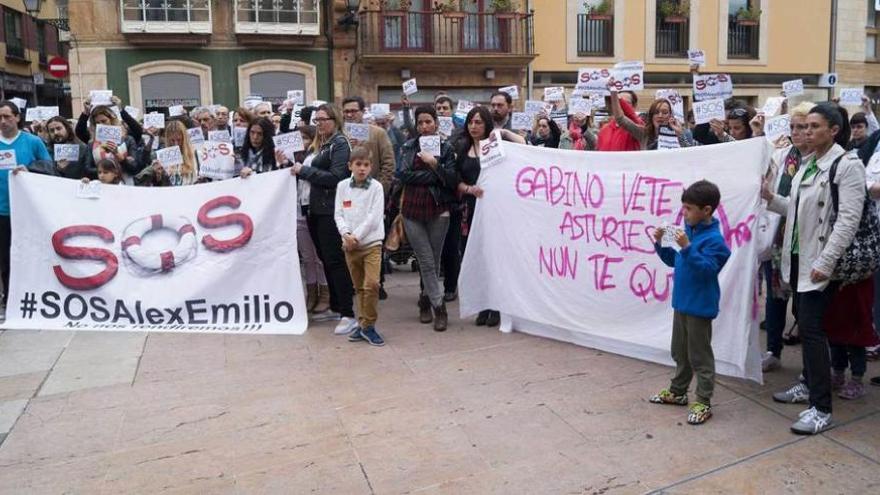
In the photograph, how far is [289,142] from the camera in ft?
20.6

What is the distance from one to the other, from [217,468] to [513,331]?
2.87m

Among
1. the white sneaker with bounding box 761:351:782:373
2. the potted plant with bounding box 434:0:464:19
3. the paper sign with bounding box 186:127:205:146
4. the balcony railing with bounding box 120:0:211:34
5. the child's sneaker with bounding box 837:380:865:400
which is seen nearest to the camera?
the child's sneaker with bounding box 837:380:865:400

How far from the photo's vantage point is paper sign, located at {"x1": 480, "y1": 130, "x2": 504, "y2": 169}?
5.98 meters

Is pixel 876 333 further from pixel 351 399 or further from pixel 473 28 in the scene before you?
pixel 473 28

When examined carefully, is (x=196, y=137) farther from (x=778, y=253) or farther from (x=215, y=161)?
(x=778, y=253)

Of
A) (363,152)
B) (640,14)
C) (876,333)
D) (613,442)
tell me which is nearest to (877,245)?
(876,333)

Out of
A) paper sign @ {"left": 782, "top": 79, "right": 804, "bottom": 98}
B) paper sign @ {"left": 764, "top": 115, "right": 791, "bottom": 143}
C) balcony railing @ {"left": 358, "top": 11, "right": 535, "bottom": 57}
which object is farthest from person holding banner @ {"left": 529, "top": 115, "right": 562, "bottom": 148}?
balcony railing @ {"left": 358, "top": 11, "right": 535, "bottom": 57}

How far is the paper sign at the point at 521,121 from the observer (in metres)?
8.67

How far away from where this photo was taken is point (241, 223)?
20.5 feet

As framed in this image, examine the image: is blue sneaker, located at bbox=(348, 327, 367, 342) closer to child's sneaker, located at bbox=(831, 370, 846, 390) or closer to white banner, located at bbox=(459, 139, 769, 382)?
white banner, located at bbox=(459, 139, 769, 382)

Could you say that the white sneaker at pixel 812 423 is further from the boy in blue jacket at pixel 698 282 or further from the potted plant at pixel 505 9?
the potted plant at pixel 505 9

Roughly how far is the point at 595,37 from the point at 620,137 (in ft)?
56.0

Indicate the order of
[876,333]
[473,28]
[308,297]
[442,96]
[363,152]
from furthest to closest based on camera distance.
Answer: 1. [473,28]
2. [442,96]
3. [308,297]
4. [363,152]
5. [876,333]

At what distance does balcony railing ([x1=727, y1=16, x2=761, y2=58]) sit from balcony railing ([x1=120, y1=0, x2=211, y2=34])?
1507 centimetres
